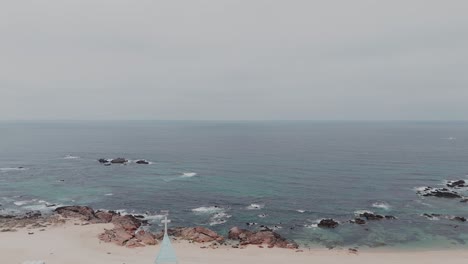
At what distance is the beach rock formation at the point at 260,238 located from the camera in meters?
47.2

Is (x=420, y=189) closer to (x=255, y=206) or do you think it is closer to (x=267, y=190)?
(x=267, y=190)

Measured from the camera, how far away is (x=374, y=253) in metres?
45.6

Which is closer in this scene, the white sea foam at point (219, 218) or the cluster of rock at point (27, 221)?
the cluster of rock at point (27, 221)

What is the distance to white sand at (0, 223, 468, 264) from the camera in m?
40.8

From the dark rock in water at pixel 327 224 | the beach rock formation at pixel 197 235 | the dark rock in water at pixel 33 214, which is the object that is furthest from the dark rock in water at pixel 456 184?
the dark rock in water at pixel 33 214

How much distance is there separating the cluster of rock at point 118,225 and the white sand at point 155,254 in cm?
138

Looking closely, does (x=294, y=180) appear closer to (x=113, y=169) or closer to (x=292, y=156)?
(x=292, y=156)

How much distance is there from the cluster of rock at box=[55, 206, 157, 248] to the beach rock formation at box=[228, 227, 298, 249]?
1173cm

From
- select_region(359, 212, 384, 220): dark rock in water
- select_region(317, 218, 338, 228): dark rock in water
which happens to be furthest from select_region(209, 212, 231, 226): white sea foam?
select_region(359, 212, 384, 220): dark rock in water

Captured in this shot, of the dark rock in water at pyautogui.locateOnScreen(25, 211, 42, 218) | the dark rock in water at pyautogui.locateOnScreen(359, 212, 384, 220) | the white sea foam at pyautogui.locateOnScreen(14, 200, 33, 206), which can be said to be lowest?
the white sea foam at pyautogui.locateOnScreen(14, 200, 33, 206)

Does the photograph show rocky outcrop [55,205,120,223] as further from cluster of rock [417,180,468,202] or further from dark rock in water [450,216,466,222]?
cluster of rock [417,180,468,202]

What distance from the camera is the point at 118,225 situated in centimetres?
5194

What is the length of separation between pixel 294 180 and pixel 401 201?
2663cm

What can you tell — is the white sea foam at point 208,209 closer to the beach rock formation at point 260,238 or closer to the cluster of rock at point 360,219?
the beach rock formation at point 260,238
